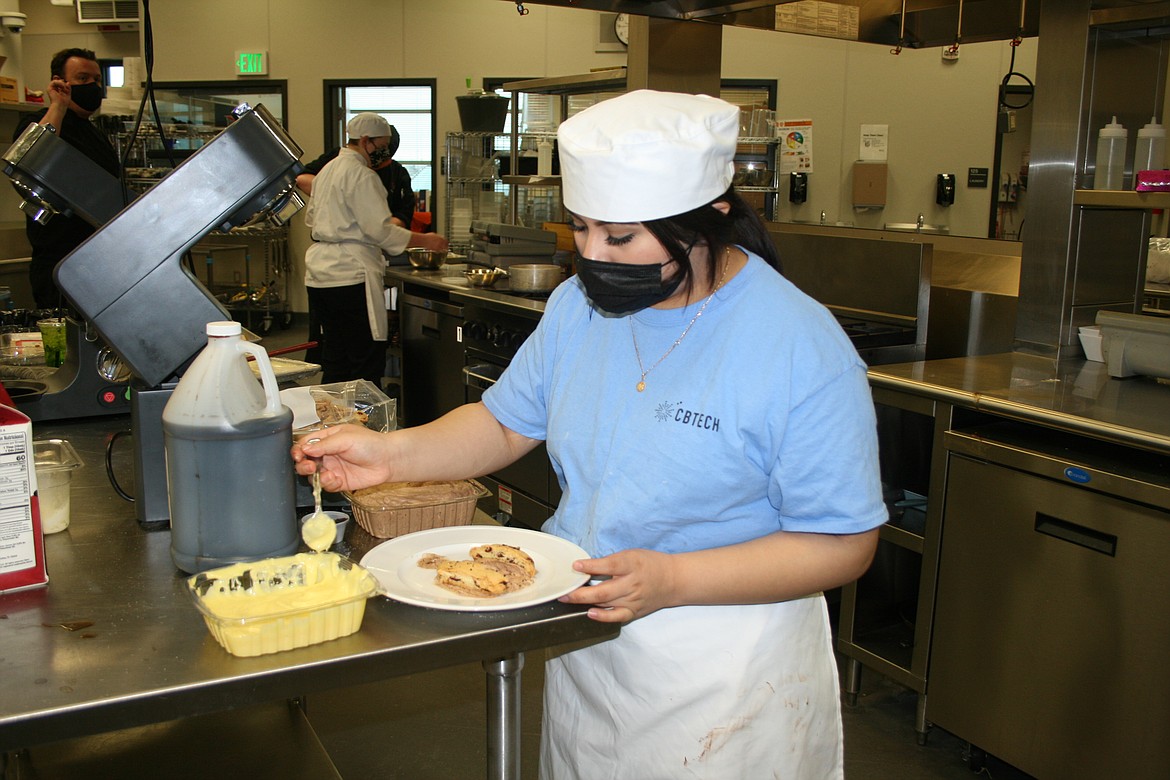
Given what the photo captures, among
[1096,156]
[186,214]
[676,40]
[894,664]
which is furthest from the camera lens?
[676,40]

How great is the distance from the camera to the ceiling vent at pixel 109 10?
30.1ft

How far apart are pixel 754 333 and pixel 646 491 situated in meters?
0.26

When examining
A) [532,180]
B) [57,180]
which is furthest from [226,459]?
[532,180]

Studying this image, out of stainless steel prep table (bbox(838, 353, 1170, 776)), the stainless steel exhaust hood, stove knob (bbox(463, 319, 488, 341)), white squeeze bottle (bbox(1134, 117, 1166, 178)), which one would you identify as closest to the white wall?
the stainless steel exhaust hood

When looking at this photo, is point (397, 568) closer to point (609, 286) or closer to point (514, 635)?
point (514, 635)

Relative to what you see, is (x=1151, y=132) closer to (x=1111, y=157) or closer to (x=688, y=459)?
(x=1111, y=157)

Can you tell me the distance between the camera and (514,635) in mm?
1186

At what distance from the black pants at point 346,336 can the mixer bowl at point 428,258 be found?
0.34m

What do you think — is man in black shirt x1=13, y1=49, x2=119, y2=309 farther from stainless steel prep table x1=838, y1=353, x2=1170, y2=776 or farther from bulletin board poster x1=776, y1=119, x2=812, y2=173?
bulletin board poster x1=776, y1=119, x2=812, y2=173

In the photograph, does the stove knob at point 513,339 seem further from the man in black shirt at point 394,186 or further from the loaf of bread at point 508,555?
the loaf of bread at point 508,555

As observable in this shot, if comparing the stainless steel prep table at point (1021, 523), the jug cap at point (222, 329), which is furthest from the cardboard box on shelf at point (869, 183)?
the jug cap at point (222, 329)

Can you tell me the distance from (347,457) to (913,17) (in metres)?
3.17

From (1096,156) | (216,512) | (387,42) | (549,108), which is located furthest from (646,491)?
(387,42)

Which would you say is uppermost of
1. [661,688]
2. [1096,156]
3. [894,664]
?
[1096,156]
